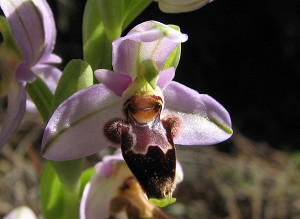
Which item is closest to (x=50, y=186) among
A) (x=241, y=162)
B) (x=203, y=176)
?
(x=203, y=176)

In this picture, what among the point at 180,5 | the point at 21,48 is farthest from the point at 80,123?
the point at 180,5

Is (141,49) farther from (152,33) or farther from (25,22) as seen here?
(25,22)

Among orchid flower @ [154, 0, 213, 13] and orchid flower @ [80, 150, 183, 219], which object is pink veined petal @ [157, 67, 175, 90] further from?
orchid flower @ [80, 150, 183, 219]

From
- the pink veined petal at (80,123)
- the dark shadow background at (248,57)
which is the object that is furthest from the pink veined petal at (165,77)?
the dark shadow background at (248,57)

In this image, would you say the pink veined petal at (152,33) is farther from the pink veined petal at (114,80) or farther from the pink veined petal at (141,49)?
the pink veined petal at (114,80)

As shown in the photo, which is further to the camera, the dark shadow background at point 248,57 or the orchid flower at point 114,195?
the dark shadow background at point 248,57

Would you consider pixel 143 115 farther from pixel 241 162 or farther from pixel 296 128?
pixel 296 128
